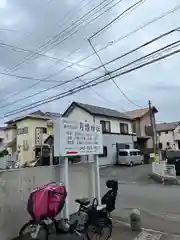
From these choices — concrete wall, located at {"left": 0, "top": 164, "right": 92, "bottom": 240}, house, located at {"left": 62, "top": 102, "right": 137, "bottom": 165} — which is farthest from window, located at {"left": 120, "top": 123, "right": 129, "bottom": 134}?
concrete wall, located at {"left": 0, "top": 164, "right": 92, "bottom": 240}

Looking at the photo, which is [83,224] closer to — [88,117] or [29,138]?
[88,117]

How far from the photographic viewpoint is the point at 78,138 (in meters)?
6.60

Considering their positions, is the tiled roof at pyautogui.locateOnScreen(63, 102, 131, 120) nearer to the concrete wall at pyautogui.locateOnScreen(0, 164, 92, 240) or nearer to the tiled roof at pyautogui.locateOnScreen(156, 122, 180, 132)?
the tiled roof at pyautogui.locateOnScreen(156, 122, 180, 132)

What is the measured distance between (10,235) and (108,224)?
1878 mm

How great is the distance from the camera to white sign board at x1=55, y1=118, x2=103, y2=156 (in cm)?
610

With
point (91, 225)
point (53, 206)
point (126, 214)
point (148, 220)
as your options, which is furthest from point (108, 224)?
point (126, 214)

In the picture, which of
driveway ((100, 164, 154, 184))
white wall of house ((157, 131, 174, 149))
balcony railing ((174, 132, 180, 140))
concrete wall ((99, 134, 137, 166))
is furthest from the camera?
balcony railing ((174, 132, 180, 140))

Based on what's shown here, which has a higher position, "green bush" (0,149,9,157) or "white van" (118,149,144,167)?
"green bush" (0,149,9,157)

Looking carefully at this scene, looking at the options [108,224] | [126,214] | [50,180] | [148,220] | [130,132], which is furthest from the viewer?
[130,132]

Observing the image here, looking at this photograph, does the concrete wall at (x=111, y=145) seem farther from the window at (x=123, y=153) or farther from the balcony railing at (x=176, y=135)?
the balcony railing at (x=176, y=135)

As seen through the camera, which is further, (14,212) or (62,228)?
(14,212)

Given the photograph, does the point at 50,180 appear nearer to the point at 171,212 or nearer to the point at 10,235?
the point at 10,235

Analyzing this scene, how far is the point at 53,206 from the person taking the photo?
Result: 4547 mm

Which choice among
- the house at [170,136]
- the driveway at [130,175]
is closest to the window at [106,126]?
the driveway at [130,175]
